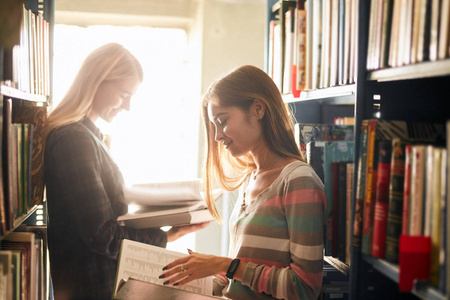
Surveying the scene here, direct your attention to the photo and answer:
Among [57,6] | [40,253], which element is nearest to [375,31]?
[40,253]

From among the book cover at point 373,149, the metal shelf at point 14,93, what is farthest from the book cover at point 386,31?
the metal shelf at point 14,93

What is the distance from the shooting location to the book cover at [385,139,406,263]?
82 cm

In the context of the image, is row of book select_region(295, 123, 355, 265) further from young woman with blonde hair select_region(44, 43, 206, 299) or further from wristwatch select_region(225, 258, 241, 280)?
young woman with blonde hair select_region(44, 43, 206, 299)

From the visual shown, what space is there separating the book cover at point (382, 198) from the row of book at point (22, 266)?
785 millimetres

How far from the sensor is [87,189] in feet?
4.51

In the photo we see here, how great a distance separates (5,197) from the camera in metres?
0.99

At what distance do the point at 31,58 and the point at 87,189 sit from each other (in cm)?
45

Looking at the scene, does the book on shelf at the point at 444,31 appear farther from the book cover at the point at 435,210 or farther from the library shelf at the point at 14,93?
the library shelf at the point at 14,93

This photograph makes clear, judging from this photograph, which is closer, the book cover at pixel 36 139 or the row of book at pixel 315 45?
the row of book at pixel 315 45

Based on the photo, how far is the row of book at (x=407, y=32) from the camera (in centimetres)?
73

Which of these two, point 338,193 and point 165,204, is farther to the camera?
point 165,204

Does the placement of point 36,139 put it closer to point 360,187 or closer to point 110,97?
point 110,97

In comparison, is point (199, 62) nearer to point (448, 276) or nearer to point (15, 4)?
point (15, 4)

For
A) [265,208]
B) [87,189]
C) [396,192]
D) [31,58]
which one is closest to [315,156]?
[265,208]
